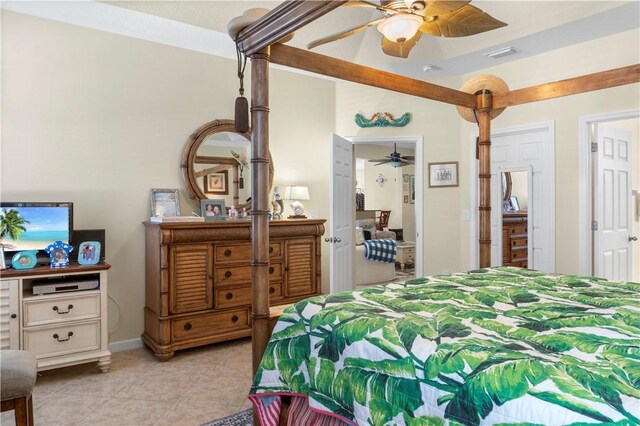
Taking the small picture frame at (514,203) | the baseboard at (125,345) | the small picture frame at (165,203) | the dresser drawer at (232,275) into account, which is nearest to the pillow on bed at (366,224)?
the small picture frame at (514,203)

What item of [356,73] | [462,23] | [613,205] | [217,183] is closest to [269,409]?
[356,73]

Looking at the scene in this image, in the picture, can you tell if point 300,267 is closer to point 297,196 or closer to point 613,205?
point 297,196

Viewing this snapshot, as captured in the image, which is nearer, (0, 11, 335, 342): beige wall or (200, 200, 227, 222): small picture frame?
(0, 11, 335, 342): beige wall

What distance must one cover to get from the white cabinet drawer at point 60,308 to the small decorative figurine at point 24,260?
248mm

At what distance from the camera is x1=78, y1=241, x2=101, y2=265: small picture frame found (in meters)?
3.16

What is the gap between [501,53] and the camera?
13.2ft

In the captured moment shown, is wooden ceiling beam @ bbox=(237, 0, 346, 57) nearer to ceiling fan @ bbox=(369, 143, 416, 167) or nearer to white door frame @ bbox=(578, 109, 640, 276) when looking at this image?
white door frame @ bbox=(578, 109, 640, 276)

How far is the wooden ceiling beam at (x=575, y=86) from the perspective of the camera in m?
2.23

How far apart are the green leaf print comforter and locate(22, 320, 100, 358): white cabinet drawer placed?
1.91 m

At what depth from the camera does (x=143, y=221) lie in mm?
3719

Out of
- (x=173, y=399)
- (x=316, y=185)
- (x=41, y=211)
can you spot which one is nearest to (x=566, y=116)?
(x=316, y=185)

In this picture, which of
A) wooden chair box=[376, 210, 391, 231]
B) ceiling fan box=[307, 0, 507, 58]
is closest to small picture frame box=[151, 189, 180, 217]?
ceiling fan box=[307, 0, 507, 58]

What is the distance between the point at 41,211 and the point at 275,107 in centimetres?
235

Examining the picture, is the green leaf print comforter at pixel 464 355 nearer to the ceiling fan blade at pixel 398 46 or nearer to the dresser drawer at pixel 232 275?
the ceiling fan blade at pixel 398 46
